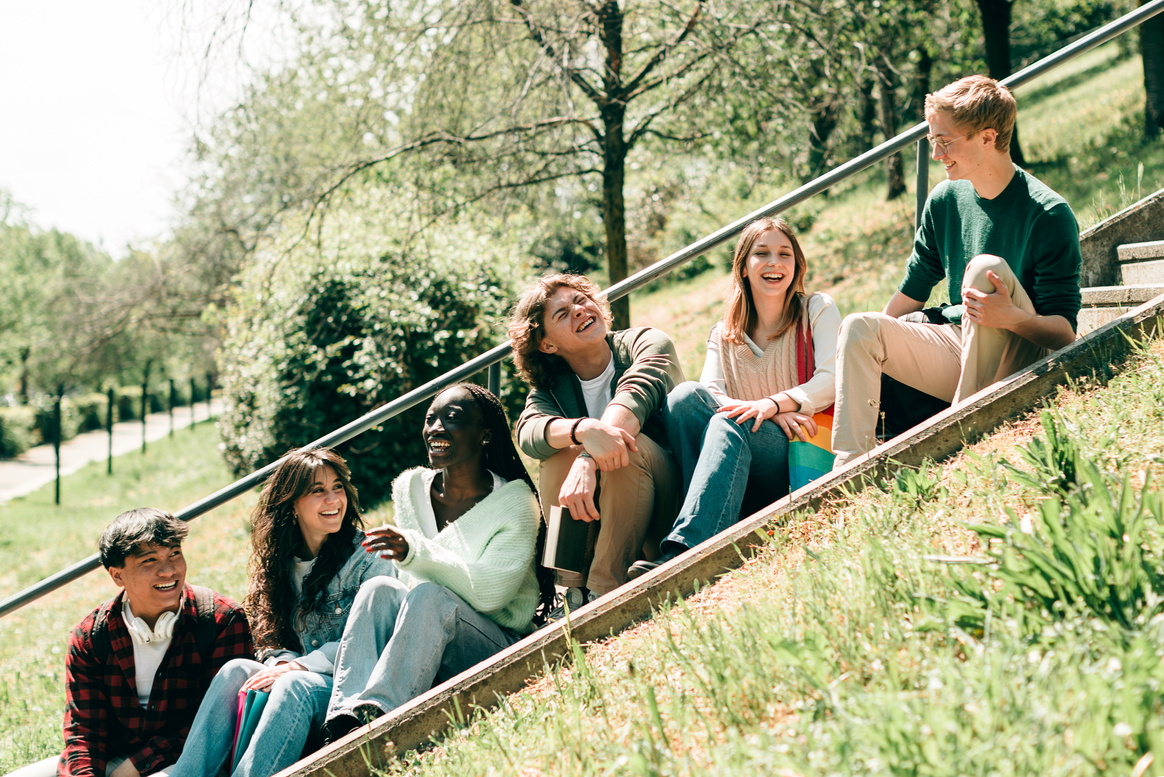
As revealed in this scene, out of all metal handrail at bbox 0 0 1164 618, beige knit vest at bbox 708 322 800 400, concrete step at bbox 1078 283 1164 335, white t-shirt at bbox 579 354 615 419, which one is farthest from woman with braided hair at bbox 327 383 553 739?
concrete step at bbox 1078 283 1164 335

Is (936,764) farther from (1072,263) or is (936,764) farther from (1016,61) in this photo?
(1016,61)

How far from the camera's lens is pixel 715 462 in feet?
10.1

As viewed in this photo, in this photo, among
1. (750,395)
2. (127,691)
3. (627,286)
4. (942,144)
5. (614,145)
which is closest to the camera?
(127,691)

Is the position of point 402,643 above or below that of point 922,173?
below

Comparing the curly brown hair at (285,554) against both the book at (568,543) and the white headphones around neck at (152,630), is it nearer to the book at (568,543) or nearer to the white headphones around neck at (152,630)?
the white headphones around neck at (152,630)

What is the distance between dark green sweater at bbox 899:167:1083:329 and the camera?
10.2ft

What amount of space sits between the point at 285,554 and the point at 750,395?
1.93m

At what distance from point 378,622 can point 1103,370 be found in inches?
101

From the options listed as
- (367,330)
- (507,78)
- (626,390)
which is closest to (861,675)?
(626,390)

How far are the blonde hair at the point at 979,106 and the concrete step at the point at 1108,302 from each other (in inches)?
50.3

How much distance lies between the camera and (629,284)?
4.04 m

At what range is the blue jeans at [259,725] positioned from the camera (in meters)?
2.86

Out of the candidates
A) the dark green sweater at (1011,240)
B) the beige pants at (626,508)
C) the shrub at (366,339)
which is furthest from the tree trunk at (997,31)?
the beige pants at (626,508)

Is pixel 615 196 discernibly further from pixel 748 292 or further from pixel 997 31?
pixel 997 31
